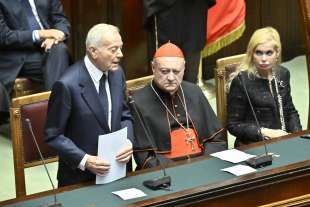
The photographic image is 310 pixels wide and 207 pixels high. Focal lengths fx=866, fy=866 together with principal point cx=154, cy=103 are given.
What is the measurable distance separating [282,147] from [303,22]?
0.98 metres

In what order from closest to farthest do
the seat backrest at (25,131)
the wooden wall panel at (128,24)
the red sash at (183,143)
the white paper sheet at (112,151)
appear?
the white paper sheet at (112,151) → the seat backrest at (25,131) → the red sash at (183,143) → the wooden wall panel at (128,24)

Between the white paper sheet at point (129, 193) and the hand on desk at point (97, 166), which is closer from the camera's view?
the white paper sheet at point (129, 193)

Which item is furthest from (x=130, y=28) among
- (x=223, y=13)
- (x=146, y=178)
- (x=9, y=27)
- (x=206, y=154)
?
(x=146, y=178)

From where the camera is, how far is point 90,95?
169 inches

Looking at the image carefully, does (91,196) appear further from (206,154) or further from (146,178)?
(206,154)

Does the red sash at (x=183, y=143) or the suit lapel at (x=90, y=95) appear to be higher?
the suit lapel at (x=90, y=95)

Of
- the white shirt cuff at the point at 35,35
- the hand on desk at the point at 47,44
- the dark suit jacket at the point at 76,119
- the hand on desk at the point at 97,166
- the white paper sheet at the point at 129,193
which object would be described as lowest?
the white paper sheet at the point at 129,193

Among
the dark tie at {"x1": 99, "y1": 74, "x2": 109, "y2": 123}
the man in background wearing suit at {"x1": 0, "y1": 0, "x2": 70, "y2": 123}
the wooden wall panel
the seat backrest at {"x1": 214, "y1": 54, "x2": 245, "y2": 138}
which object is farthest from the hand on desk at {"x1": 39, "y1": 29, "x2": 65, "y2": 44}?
the dark tie at {"x1": 99, "y1": 74, "x2": 109, "y2": 123}

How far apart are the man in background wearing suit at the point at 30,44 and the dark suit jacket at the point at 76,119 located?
1.61m

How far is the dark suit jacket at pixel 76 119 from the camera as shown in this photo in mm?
4223

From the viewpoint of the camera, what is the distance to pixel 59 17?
20.3ft

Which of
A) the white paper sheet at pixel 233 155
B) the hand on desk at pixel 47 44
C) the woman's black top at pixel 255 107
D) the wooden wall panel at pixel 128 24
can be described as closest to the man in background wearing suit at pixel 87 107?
the white paper sheet at pixel 233 155

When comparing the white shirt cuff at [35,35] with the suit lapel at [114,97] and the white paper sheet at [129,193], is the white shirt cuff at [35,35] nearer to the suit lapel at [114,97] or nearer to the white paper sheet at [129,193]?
the suit lapel at [114,97]

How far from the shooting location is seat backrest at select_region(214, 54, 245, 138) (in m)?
5.15
